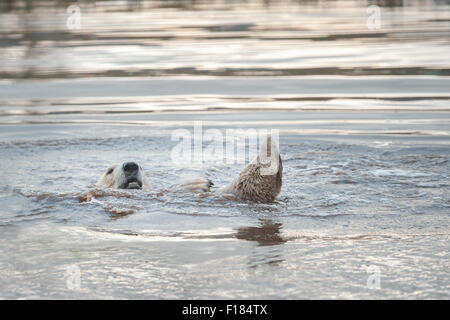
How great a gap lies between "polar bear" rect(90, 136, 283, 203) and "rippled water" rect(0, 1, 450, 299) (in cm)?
17

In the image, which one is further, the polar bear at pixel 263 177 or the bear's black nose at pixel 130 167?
the bear's black nose at pixel 130 167

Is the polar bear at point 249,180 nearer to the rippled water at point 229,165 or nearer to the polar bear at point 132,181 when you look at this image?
the polar bear at point 132,181

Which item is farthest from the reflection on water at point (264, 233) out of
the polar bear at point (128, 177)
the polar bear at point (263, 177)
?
the polar bear at point (128, 177)

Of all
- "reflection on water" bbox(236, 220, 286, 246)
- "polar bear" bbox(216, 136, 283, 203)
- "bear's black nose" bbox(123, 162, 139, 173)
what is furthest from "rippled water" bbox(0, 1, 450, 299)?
"bear's black nose" bbox(123, 162, 139, 173)

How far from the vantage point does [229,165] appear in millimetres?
8664

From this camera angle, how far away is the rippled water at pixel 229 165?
4.88 m

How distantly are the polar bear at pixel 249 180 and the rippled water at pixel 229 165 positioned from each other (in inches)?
6.8

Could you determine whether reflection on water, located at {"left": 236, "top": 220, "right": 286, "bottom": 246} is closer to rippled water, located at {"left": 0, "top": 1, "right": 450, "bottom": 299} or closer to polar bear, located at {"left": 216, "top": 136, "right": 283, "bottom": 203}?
rippled water, located at {"left": 0, "top": 1, "right": 450, "bottom": 299}

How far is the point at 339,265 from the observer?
4.96 metres

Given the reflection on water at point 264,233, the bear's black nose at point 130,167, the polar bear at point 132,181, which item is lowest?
the reflection on water at point 264,233

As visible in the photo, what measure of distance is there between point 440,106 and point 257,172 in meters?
5.75

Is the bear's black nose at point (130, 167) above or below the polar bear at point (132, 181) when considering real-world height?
above

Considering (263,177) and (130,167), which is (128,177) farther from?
(263,177)
